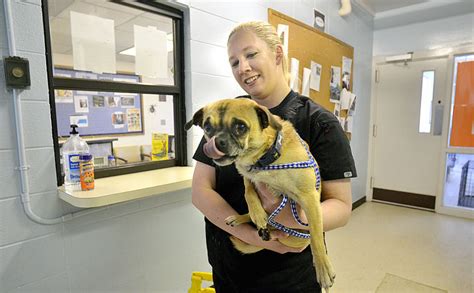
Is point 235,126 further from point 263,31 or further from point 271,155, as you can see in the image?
point 263,31

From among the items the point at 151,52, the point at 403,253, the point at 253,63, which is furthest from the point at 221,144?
the point at 403,253

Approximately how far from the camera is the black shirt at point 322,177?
882mm

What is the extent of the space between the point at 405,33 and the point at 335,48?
1.49 m

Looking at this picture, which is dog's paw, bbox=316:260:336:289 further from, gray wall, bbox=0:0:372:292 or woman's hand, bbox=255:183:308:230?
gray wall, bbox=0:0:372:292

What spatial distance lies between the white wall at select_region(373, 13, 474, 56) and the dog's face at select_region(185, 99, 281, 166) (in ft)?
13.2

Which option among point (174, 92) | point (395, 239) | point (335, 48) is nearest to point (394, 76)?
point (335, 48)

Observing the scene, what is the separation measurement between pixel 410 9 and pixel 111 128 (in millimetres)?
3817

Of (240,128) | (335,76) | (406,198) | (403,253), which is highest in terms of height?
(335,76)

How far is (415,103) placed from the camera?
3822mm

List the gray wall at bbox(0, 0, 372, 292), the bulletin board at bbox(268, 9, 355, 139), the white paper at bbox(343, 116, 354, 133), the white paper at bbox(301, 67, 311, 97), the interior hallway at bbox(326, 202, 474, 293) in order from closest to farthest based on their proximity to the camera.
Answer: the gray wall at bbox(0, 0, 372, 292) < the interior hallway at bbox(326, 202, 474, 293) < the bulletin board at bbox(268, 9, 355, 139) < the white paper at bbox(301, 67, 311, 97) < the white paper at bbox(343, 116, 354, 133)

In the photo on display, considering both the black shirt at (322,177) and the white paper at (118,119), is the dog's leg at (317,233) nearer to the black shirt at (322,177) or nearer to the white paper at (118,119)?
the black shirt at (322,177)

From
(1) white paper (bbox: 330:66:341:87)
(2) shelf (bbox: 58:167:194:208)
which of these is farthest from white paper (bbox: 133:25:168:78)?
(1) white paper (bbox: 330:66:341:87)

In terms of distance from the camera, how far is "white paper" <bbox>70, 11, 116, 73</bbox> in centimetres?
141

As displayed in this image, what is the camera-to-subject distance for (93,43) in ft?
4.80
